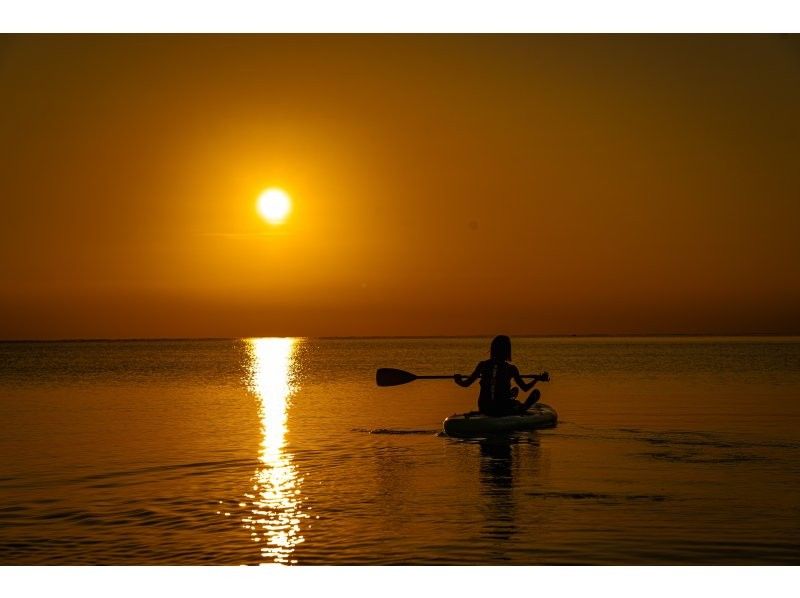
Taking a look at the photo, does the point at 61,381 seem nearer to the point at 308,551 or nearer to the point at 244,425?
the point at 244,425

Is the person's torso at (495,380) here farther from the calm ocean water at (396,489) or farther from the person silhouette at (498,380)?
the calm ocean water at (396,489)

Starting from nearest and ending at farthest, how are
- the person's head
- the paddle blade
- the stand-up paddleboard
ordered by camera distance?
the person's head < the stand-up paddleboard < the paddle blade

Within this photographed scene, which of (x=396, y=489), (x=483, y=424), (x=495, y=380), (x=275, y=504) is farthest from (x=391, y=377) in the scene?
(x=275, y=504)

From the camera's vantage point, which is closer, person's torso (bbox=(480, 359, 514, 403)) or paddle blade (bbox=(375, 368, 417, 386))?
person's torso (bbox=(480, 359, 514, 403))

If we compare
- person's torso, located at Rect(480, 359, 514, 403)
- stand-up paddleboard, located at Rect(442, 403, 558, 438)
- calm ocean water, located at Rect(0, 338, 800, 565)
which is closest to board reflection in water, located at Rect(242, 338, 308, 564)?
calm ocean water, located at Rect(0, 338, 800, 565)

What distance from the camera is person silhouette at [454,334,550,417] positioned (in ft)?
66.4

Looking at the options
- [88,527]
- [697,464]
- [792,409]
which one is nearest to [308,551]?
[88,527]

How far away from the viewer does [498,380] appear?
21062 mm

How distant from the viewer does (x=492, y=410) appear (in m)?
21.6

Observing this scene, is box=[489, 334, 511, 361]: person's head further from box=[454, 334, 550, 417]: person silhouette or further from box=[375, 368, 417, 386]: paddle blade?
box=[375, 368, 417, 386]: paddle blade

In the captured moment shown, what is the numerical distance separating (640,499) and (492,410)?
296 inches

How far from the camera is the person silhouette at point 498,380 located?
20.2 meters

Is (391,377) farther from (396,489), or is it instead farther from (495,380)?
(396,489)

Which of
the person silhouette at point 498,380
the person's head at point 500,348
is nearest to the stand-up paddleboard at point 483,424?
the person silhouette at point 498,380
